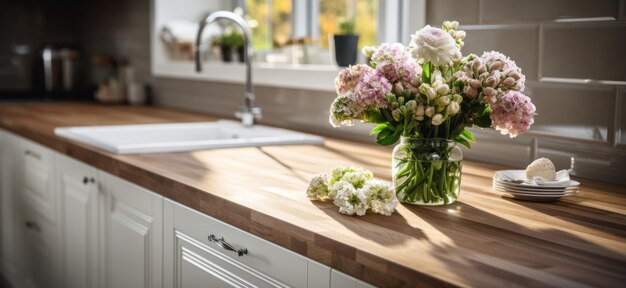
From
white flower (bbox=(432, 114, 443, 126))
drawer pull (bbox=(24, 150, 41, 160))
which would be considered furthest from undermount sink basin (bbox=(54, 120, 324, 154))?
white flower (bbox=(432, 114, 443, 126))

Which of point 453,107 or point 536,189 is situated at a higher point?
point 453,107

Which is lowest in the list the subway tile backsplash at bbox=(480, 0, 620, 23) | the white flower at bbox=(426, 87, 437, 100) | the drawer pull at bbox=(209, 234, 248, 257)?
the drawer pull at bbox=(209, 234, 248, 257)

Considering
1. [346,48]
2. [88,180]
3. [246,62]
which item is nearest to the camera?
[88,180]

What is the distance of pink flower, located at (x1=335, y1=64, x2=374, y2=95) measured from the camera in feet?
4.36

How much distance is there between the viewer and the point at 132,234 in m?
1.87

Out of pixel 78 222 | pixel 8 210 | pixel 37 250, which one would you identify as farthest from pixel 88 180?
pixel 8 210

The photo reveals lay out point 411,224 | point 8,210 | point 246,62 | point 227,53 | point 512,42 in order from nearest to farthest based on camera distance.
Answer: point 411,224
point 512,42
point 246,62
point 8,210
point 227,53

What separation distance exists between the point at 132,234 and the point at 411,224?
925 millimetres

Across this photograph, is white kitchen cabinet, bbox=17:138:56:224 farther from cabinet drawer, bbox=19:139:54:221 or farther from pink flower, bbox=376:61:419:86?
pink flower, bbox=376:61:419:86

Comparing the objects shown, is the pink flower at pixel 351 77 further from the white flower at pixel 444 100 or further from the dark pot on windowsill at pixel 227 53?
the dark pot on windowsill at pixel 227 53

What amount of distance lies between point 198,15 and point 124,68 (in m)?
0.60

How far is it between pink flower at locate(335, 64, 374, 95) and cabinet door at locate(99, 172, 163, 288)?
584 millimetres

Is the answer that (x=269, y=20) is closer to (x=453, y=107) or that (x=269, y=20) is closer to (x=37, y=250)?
(x=37, y=250)

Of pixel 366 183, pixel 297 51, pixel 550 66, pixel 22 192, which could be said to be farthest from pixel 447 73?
pixel 22 192
